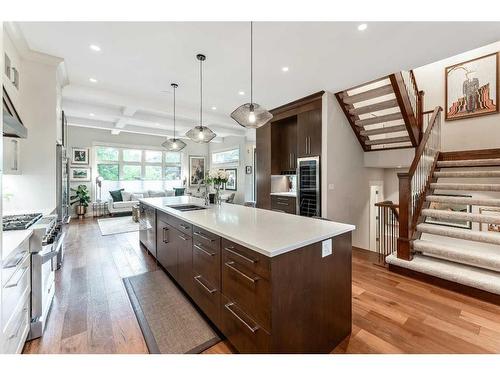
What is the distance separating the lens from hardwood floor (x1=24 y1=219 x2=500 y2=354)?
1801mm

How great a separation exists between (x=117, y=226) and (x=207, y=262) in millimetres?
5246

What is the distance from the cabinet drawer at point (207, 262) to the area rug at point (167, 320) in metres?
0.43

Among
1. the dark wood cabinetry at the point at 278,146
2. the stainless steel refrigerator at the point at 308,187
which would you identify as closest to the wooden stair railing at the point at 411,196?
the stainless steel refrigerator at the point at 308,187

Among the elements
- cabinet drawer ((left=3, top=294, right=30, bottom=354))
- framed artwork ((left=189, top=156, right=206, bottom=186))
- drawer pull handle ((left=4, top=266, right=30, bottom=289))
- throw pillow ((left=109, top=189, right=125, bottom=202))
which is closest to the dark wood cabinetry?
drawer pull handle ((left=4, top=266, right=30, bottom=289))

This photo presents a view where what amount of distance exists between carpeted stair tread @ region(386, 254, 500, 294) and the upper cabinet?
2307 mm

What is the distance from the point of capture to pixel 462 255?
2824 millimetres

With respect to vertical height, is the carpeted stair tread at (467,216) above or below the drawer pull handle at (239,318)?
above

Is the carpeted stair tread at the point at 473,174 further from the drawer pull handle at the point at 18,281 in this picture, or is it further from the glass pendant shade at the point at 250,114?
the drawer pull handle at the point at 18,281

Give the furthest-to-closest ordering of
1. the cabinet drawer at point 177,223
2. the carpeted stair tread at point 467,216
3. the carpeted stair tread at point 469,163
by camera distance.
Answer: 1. the carpeted stair tread at point 469,163
2. the carpeted stair tread at point 467,216
3. the cabinet drawer at point 177,223

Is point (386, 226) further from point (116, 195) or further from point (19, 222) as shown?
point (116, 195)

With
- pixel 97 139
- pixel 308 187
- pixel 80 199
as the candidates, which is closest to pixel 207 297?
pixel 308 187

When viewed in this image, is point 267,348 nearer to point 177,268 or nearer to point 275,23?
point 177,268

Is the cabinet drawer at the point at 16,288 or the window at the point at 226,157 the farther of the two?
the window at the point at 226,157

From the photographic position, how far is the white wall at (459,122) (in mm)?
4291
